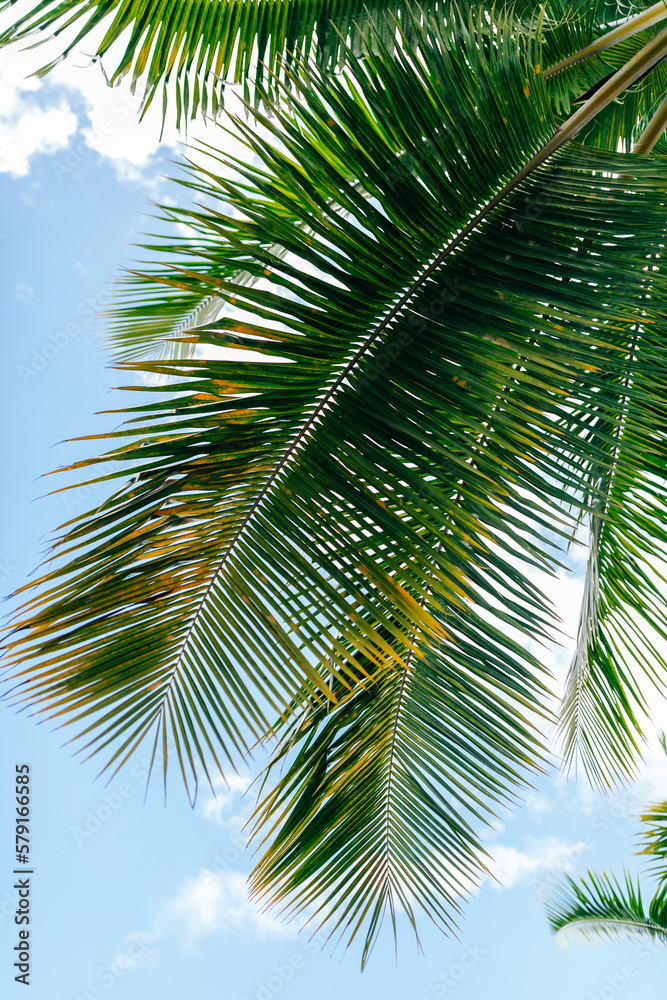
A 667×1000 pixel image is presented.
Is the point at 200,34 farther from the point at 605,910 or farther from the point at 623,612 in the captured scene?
the point at 605,910

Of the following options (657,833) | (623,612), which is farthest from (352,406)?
(657,833)

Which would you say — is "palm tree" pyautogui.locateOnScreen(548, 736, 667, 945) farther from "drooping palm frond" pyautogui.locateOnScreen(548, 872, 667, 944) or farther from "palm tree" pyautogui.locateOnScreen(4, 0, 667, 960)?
"palm tree" pyautogui.locateOnScreen(4, 0, 667, 960)

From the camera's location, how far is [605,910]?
4809mm

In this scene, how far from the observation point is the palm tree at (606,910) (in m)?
4.50

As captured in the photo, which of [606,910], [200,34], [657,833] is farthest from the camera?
[606,910]

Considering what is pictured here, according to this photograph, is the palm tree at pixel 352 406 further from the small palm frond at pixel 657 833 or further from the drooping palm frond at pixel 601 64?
the small palm frond at pixel 657 833

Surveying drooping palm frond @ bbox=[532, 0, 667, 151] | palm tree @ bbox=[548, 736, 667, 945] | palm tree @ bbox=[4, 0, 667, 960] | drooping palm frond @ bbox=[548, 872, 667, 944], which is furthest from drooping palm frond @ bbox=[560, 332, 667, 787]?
drooping palm frond @ bbox=[548, 872, 667, 944]

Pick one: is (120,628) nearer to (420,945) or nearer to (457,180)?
(457,180)

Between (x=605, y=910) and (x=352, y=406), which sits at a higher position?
(x=352, y=406)

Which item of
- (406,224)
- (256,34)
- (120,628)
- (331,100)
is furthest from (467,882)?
(256,34)

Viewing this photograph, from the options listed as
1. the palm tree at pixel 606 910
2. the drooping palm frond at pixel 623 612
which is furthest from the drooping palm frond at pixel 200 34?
the palm tree at pixel 606 910

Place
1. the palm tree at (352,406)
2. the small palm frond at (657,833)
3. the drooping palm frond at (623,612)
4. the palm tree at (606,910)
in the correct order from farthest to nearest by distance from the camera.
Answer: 1. the palm tree at (606,910)
2. the small palm frond at (657,833)
3. the drooping palm frond at (623,612)
4. the palm tree at (352,406)

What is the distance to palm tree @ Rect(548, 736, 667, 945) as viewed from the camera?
450 centimetres

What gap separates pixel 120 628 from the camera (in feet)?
3.84
